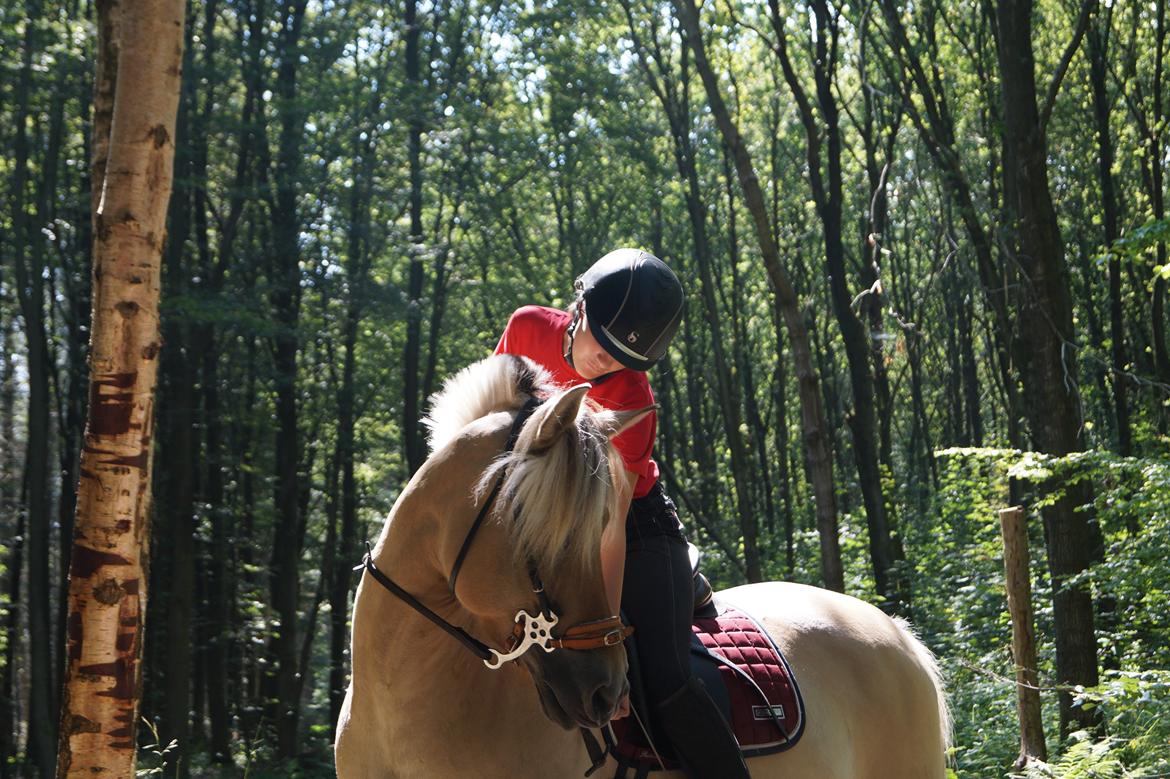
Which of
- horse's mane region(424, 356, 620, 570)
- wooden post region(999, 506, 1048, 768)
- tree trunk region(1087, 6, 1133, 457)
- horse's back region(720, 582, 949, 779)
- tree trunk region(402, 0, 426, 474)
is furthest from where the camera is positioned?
tree trunk region(402, 0, 426, 474)

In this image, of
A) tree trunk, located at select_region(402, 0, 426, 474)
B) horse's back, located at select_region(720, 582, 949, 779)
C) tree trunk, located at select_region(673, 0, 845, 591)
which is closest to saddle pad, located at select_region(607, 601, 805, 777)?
horse's back, located at select_region(720, 582, 949, 779)

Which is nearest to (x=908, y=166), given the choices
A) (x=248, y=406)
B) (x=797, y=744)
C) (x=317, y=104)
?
(x=317, y=104)

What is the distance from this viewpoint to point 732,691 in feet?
11.8

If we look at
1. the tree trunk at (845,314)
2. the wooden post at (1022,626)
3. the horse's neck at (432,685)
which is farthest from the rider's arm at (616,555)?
the tree trunk at (845,314)

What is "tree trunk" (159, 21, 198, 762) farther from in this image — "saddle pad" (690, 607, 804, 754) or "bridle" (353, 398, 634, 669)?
"bridle" (353, 398, 634, 669)

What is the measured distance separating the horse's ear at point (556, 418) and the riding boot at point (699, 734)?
1.03 meters

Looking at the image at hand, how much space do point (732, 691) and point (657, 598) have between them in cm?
71

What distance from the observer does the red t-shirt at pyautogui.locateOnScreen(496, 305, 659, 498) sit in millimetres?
2992

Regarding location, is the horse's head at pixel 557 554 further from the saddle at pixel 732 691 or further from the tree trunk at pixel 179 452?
the tree trunk at pixel 179 452

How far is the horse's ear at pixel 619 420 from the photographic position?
2.67 meters

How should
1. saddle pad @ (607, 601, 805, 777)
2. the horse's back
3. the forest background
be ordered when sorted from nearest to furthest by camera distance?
saddle pad @ (607, 601, 805, 777), the horse's back, the forest background

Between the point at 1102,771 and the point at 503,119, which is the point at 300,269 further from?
the point at 1102,771

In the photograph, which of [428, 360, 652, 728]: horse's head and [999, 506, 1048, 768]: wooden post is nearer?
[428, 360, 652, 728]: horse's head

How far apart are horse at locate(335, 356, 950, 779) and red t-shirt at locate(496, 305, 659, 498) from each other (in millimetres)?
240
